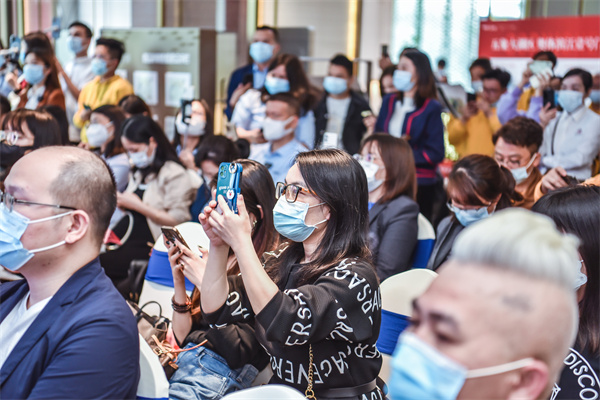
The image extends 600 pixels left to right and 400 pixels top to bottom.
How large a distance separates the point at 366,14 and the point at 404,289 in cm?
756

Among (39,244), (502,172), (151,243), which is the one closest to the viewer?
(39,244)

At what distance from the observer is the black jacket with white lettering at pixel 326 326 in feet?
5.86

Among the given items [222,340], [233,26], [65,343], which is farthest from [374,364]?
[233,26]

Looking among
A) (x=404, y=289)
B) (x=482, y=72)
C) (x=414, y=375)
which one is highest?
(x=482, y=72)

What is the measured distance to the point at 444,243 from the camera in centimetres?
328

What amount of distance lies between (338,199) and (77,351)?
3.01ft

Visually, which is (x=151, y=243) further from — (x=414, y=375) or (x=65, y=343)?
(x=414, y=375)

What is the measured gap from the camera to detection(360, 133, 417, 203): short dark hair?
3459 mm

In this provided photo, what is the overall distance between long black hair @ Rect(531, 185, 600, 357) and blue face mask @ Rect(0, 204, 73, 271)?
1.48 meters

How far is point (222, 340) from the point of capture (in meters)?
2.30

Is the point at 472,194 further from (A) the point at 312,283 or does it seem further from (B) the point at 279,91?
(B) the point at 279,91

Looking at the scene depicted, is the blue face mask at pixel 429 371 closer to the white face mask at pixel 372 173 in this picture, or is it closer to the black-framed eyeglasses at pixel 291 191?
the black-framed eyeglasses at pixel 291 191

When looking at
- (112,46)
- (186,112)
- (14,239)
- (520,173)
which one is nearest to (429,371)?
(14,239)

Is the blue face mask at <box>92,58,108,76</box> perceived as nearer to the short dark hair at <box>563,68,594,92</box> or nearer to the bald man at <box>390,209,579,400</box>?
the short dark hair at <box>563,68,594,92</box>
